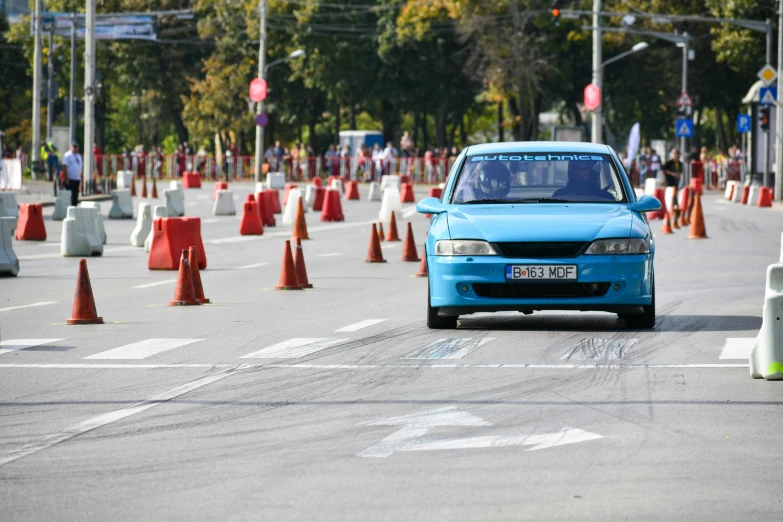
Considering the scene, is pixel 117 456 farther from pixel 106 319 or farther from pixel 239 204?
pixel 239 204

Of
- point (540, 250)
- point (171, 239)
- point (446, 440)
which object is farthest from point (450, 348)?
point (171, 239)

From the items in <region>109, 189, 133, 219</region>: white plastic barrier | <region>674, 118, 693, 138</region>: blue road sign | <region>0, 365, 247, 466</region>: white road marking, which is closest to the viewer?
<region>0, 365, 247, 466</region>: white road marking

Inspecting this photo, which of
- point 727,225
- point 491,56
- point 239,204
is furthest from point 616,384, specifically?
point 491,56

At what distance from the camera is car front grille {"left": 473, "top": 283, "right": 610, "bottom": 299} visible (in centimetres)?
1341

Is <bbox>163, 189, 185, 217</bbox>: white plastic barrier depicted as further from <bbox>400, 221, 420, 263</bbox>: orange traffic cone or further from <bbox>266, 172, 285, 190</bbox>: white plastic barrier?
<bbox>266, 172, 285, 190</bbox>: white plastic barrier

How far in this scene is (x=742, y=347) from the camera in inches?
495

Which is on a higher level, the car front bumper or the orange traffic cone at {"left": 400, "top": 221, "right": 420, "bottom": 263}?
the car front bumper

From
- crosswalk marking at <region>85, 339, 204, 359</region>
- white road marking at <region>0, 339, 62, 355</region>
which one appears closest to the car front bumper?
crosswalk marking at <region>85, 339, 204, 359</region>

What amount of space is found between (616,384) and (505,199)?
422 centimetres

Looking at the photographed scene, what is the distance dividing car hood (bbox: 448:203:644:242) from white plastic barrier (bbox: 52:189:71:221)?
83.9 feet

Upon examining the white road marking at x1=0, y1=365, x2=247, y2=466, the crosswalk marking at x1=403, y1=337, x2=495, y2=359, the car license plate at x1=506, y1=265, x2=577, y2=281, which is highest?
the car license plate at x1=506, y1=265, x2=577, y2=281

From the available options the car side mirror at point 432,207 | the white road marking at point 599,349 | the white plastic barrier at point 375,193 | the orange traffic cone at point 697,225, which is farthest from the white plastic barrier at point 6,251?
the white plastic barrier at point 375,193

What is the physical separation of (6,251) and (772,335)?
507 inches

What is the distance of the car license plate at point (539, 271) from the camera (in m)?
13.3
